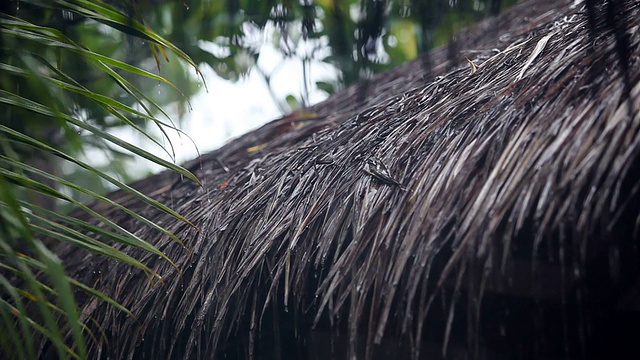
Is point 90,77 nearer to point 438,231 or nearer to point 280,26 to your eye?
point 280,26

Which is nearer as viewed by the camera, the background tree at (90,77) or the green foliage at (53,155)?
the green foliage at (53,155)

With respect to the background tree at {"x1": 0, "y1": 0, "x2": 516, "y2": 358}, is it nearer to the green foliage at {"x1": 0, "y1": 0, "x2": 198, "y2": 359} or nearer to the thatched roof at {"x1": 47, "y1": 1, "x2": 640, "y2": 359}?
the green foliage at {"x1": 0, "y1": 0, "x2": 198, "y2": 359}

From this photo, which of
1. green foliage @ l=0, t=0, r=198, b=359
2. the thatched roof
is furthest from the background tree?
the thatched roof

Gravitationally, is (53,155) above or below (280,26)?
below

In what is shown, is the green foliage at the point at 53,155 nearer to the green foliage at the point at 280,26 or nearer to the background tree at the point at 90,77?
the background tree at the point at 90,77

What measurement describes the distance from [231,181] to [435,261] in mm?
728

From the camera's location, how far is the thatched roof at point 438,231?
0.89 meters

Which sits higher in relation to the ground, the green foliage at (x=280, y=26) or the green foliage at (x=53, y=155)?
the green foliage at (x=280, y=26)

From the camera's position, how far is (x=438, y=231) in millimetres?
948

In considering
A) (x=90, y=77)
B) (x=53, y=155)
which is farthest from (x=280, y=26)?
(x=90, y=77)

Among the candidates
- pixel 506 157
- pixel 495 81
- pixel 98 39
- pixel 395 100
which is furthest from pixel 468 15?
pixel 98 39

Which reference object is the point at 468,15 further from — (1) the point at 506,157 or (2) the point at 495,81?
(1) the point at 506,157

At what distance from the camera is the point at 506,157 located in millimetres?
956

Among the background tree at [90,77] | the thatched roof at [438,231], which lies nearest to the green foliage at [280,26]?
the background tree at [90,77]
